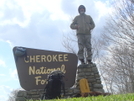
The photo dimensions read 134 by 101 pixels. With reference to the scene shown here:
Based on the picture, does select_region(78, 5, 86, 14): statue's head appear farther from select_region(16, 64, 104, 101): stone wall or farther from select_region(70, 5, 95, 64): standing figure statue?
select_region(16, 64, 104, 101): stone wall

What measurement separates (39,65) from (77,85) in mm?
1407

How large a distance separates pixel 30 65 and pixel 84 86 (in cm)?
190

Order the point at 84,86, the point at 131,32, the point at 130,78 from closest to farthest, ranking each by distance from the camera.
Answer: the point at 84,86 < the point at 131,32 < the point at 130,78

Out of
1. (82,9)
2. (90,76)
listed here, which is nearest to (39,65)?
(90,76)

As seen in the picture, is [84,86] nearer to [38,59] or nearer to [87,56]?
[87,56]

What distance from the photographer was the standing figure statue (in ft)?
27.1

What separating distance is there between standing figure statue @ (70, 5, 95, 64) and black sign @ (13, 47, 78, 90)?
42 centimetres

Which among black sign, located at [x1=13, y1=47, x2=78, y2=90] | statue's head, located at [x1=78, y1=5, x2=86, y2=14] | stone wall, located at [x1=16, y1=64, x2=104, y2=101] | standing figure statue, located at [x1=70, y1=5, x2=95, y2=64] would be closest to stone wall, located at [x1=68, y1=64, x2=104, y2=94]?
stone wall, located at [x1=16, y1=64, x2=104, y2=101]

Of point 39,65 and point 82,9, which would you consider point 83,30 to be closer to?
point 82,9

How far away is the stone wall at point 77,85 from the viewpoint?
7797 mm

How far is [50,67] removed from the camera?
8203 mm

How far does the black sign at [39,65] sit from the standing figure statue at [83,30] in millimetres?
424

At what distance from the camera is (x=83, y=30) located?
8234 mm

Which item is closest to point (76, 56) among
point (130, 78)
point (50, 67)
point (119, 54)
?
point (50, 67)
